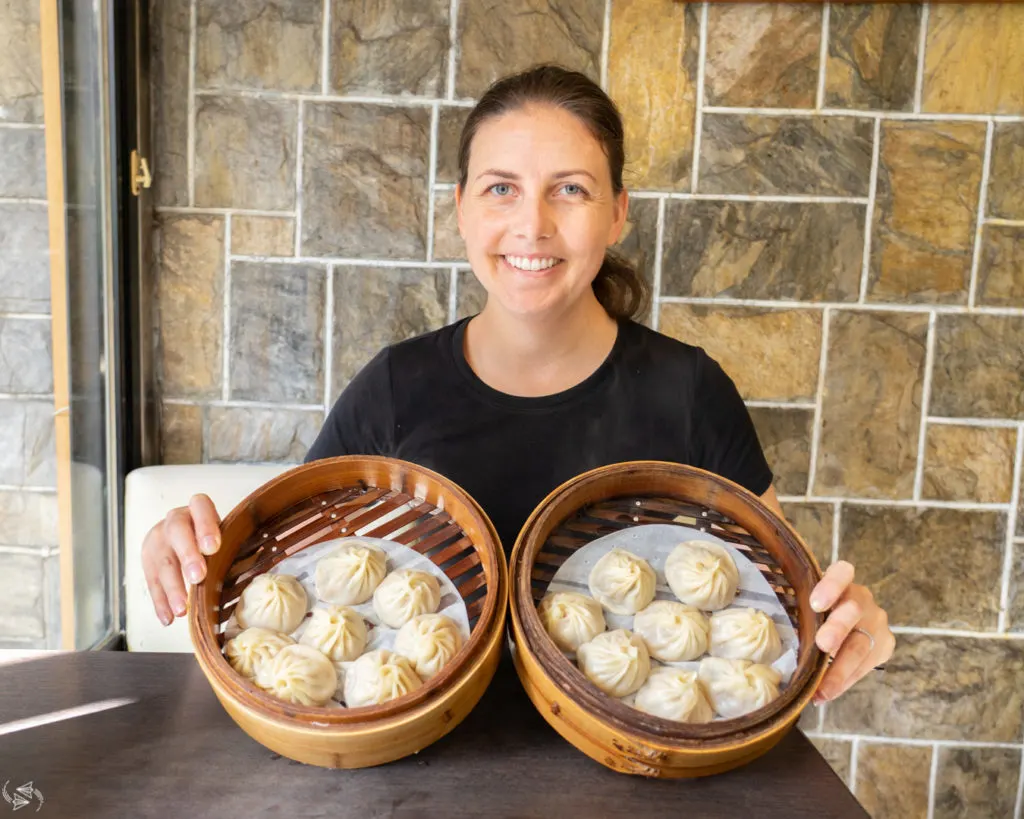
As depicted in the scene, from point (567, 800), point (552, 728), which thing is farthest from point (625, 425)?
point (567, 800)

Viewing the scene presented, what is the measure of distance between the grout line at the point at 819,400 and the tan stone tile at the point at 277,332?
4.10 ft

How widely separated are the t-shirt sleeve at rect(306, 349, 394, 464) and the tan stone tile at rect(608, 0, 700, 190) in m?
0.84

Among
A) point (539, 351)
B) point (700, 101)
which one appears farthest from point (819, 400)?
point (539, 351)

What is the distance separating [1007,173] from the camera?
6.26ft

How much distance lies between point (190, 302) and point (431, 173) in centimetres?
69

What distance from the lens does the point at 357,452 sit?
1534 millimetres

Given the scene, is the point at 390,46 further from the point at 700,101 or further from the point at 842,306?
the point at 842,306

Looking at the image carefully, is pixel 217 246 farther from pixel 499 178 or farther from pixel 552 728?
pixel 552 728

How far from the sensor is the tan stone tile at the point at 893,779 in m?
2.15

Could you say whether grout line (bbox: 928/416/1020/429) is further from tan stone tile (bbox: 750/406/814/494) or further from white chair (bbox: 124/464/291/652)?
white chair (bbox: 124/464/291/652)

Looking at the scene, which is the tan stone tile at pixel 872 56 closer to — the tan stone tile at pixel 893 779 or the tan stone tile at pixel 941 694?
the tan stone tile at pixel 941 694

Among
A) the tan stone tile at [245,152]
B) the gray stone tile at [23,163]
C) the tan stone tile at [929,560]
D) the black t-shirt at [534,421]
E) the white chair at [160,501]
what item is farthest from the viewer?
the tan stone tile at [929,560]

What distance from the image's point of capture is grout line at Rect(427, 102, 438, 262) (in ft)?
6.31

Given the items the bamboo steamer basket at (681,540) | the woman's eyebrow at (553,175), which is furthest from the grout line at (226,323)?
A: the bamboo steamer basket at (681,540)
